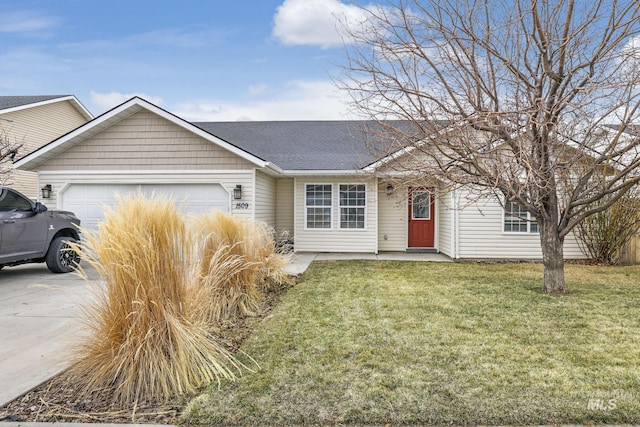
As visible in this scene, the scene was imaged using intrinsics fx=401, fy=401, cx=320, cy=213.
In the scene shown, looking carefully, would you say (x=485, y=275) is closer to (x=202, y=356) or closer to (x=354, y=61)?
(x=354, y=61)

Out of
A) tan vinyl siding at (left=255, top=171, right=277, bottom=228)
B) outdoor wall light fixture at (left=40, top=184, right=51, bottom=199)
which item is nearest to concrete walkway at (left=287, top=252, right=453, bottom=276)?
tan vinyl siding at (left=255, top=171, right=277, bottom=228)

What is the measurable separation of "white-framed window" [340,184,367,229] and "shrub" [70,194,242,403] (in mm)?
9293

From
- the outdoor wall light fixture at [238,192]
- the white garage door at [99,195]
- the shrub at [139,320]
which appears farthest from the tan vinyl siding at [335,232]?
the shrub at [139,320]

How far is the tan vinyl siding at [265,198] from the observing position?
1111 centimetres

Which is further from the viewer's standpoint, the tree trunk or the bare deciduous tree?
the tree trunk

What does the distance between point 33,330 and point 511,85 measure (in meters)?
Answer: 7.64

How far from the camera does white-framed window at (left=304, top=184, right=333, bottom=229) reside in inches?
495

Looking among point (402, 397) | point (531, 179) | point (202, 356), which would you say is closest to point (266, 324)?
point (202, 356)

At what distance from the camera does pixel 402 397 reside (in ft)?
9.62

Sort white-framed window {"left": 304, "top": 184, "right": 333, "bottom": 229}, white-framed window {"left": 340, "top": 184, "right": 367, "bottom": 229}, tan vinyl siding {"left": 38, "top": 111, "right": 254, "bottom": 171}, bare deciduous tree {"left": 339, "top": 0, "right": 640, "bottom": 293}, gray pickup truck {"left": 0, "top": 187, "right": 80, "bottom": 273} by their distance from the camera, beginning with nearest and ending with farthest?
bare deciduous tree {"left": 339, "top": 0, "right": 640, "bottom": 293}
gray pickup truck {"left": 0, "top": 187, "right": 80, "bottom": 273}
tan vinyl siding {"left": 38, "top": 111, "right": 254, "bottom": 171}
white-framed window {"left": 340, "top": 184, "right": 367, "bottom": 229}
white-framed window {"left": 304, "top": 184, "right": 333, "bottom": 229}

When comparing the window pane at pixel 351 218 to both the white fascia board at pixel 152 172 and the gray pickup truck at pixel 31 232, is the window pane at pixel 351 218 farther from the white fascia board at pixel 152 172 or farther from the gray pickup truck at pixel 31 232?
the gray pickup truck at pixel 31 232

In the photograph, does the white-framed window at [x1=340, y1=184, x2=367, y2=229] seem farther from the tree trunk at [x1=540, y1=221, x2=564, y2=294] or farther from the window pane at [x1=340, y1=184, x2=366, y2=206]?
the tree trunk at [x1=540, y1=221, x2=564, y2=294]

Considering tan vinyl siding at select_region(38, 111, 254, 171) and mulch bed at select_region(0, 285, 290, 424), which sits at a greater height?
tan vinyl siding at select_region(38, 111, 254, 171)

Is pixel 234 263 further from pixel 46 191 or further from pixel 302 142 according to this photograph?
pixel 302 142
